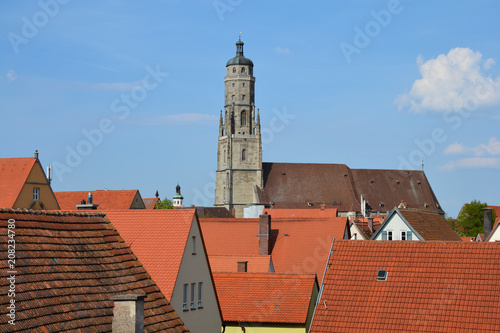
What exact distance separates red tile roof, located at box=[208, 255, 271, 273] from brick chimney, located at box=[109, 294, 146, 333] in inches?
913

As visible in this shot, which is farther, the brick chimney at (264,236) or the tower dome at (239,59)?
the tower dome at (239,59)

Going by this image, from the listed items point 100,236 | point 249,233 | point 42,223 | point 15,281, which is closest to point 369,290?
point 100,236

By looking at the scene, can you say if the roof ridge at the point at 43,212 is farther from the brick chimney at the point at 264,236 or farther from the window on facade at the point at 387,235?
the window on facade at the point at 387,235

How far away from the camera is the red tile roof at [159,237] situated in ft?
59.7

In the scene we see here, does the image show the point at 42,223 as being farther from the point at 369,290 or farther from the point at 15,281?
the point at 369,290

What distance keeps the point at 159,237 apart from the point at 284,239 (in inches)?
826

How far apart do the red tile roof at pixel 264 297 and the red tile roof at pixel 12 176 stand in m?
18.2

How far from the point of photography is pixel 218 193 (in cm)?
11631

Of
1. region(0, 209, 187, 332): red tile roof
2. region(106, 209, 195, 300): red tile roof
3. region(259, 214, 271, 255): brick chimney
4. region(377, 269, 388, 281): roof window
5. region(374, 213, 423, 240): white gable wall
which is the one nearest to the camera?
region(0, 209, 187, 332): red tile roof

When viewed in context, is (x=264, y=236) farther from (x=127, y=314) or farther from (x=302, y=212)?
(x=302, y=212)

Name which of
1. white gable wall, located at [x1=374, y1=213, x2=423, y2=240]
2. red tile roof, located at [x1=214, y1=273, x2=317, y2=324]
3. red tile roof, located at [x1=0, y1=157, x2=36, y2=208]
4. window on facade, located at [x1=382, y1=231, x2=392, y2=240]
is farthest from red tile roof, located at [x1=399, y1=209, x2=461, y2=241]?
red tile roof, located at [x1=0, y1=157, x2=36, y2=208]

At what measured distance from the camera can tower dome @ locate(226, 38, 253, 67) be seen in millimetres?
120250

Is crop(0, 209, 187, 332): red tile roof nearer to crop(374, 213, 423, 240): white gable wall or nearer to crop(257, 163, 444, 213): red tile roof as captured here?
crop(374, 213, 423, 240): white gable wall

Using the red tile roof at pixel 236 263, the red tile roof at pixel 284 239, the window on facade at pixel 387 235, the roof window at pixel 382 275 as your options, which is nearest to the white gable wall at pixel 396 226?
the window on facade at pixel 387 235
